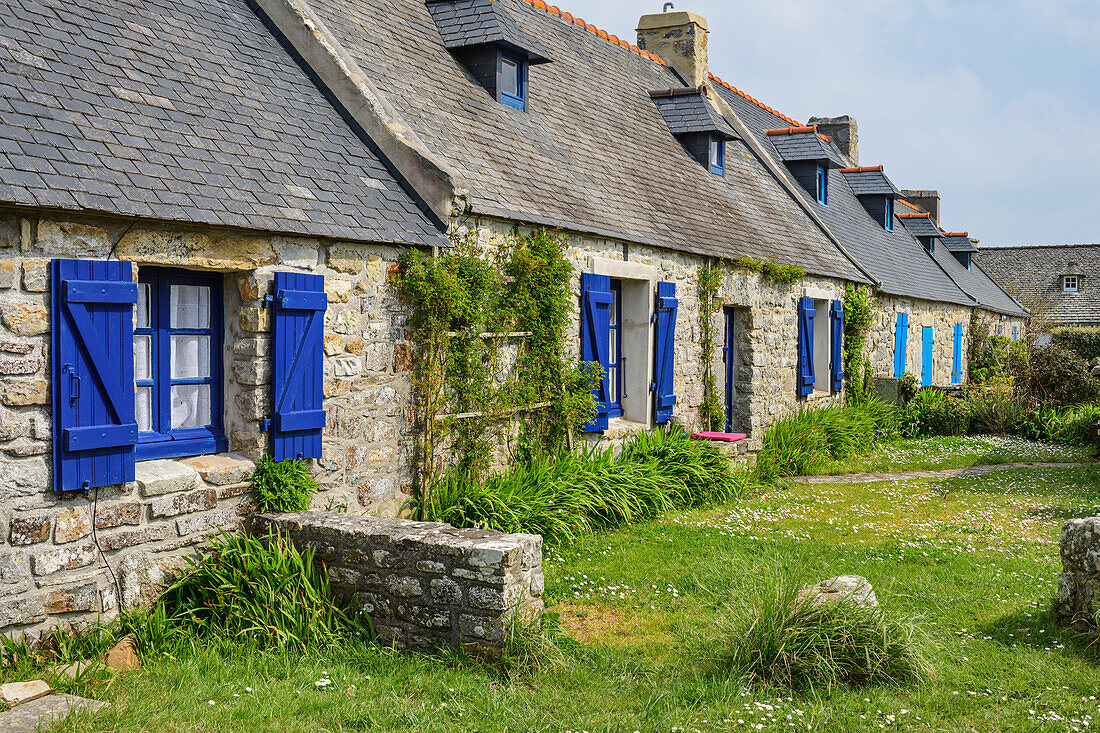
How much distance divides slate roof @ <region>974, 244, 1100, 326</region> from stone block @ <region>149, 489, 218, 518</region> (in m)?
31.1

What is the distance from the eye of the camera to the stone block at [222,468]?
A: 5.83m

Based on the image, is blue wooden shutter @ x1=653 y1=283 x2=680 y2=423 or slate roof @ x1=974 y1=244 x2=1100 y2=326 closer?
blue wooden shutter @ x1=653 y1=283 x2=680 y2=423

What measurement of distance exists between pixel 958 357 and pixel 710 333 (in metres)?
13.0

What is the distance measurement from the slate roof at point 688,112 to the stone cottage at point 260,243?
4.56 ft

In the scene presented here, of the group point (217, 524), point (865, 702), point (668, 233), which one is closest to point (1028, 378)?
point (668, 233)

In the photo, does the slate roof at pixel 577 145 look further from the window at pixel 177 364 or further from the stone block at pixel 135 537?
the stone block at pixel 135 537

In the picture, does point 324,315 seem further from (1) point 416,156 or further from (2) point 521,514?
(2) point 521,514

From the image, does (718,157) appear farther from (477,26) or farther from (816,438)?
(477,26)

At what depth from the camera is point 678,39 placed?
15.9 m

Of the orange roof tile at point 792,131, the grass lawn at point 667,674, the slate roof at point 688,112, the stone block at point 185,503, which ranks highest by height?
the orange roof tile at point 792,131

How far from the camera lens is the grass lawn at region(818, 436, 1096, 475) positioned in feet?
42.2

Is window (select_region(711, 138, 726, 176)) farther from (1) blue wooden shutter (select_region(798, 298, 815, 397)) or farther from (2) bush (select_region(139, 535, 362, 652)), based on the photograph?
(2) bush (select_region(139, 535, 362, 652))

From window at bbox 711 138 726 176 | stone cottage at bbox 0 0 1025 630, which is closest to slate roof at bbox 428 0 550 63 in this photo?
stone cottage at bbox 0 0 1025 630

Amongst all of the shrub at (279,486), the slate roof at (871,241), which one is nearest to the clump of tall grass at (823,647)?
the shrub at (279,486)
